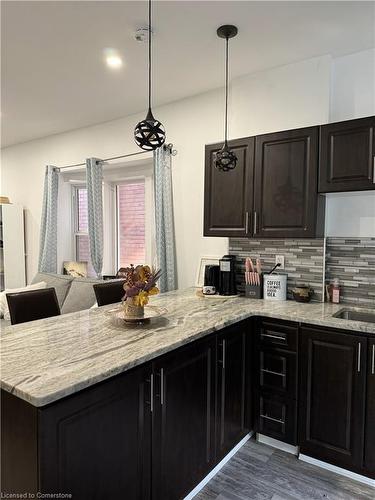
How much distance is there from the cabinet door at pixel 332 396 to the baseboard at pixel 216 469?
40cm

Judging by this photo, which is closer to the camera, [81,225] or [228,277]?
[228,277]

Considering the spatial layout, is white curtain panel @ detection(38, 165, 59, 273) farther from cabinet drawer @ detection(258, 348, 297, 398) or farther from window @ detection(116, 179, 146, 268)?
cabinet drawer @ detection(258, 348, 297, 398)

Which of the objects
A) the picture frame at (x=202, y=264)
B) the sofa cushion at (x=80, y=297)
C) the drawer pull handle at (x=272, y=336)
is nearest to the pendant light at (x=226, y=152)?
the picture frame at (x=202, y=264)

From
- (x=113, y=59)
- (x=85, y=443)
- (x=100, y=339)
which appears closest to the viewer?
(x=85, y=443)

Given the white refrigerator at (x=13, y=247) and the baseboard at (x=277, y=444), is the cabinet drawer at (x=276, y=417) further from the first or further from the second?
the white refrigerator at (x=13, y=247)

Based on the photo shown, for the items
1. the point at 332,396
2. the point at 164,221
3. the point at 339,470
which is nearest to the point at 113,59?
the point at 164,221

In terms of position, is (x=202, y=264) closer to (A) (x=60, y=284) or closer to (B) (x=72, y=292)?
(B) (x=72, y=292)

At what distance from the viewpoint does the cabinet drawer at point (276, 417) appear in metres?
2.22

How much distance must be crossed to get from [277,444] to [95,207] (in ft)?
10.4

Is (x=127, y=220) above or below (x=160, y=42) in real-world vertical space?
below

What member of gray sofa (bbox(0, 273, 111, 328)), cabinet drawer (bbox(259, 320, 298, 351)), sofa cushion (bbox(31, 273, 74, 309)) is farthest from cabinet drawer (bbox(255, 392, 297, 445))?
sofa cushion (bbox(31, 273, 74, 309))

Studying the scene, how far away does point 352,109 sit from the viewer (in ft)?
8.19

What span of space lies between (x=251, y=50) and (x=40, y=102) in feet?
7.34

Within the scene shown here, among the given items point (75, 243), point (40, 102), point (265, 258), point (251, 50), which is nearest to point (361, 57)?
point (251, 50)
